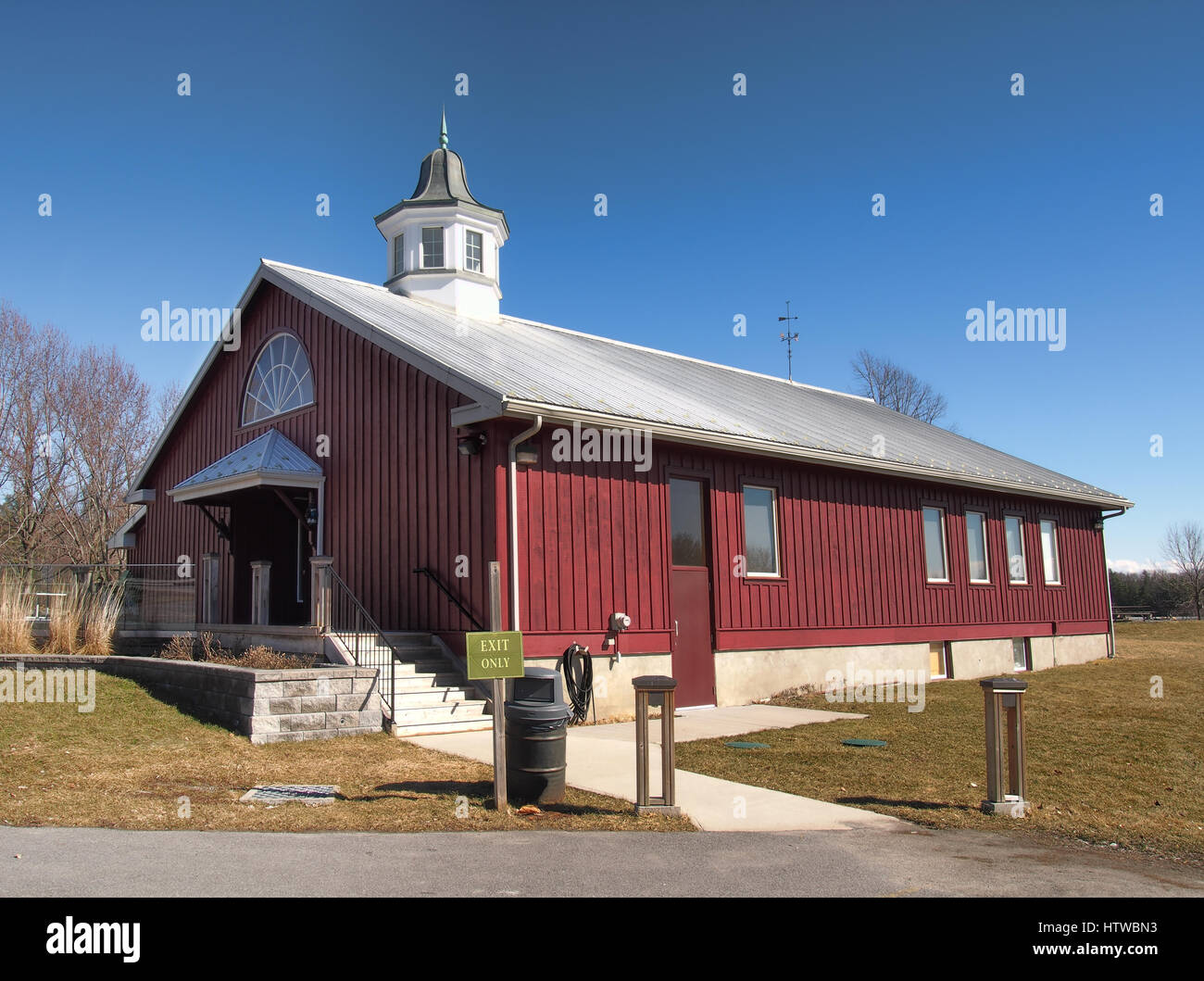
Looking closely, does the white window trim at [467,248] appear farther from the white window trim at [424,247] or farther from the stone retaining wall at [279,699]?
the stone retaining wall at [279,699]

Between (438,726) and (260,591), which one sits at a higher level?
(260,591)

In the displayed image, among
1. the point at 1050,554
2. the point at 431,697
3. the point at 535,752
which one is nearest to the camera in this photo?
the point at 535,752

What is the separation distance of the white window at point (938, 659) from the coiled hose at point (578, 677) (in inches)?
370

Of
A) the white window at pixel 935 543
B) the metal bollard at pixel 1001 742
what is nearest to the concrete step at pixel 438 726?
the metal bollard at pixel 1001 742

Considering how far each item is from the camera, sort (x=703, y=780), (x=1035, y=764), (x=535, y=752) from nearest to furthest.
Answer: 1. (x=535, y=752)
2. (x=703, y=780)
3. (x=1035, y=764)

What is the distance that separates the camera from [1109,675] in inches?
742

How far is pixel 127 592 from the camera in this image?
15.6 metres

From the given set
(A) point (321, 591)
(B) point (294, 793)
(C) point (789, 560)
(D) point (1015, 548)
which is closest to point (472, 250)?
(C) point (789, 560)

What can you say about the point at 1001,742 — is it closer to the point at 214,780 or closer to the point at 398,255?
the point at 214,780

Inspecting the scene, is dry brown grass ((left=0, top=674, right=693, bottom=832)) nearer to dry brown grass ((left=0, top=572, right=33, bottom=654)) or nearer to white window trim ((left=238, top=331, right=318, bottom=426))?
dry brown grass ((left=0, top=572, right=33, bottom=654))

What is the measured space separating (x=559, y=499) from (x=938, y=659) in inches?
407

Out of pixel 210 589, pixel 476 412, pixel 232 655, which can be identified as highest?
pixel 476 412

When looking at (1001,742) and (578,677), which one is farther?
(578,677)
